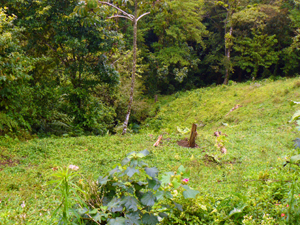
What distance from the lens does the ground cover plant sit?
2.68 meters

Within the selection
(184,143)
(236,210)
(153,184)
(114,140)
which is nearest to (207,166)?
(184,143)

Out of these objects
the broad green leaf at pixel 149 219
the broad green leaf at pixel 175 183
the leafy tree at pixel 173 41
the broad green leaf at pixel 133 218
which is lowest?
the broad green leaf at pixel 149 219

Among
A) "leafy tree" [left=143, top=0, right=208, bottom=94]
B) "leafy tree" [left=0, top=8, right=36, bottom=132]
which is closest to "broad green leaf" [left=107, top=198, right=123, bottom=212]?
"leafy tree" [left=0, top=8, right=36, bottom=132]

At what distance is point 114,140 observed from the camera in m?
7.53

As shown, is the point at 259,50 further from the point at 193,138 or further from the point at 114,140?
the point at 114,140

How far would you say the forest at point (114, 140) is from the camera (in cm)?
228

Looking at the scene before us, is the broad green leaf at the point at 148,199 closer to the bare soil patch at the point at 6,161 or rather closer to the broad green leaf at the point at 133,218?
the broad green leaf at the point at 133,218

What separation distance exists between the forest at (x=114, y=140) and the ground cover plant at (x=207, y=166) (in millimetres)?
23

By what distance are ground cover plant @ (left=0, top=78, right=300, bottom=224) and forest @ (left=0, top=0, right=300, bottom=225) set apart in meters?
0.02

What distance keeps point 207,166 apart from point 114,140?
3234mm

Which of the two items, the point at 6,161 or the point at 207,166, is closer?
the point at 6,161

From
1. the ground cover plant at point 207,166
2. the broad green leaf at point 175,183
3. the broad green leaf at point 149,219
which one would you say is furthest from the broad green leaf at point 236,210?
the broad green leaf at point 149,219

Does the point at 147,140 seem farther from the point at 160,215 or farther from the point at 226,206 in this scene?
the point at 160,215

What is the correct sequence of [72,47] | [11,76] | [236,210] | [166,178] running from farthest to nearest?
1. [72,47]
2. [11,76]
3. [236,210]
4. [166,178]
